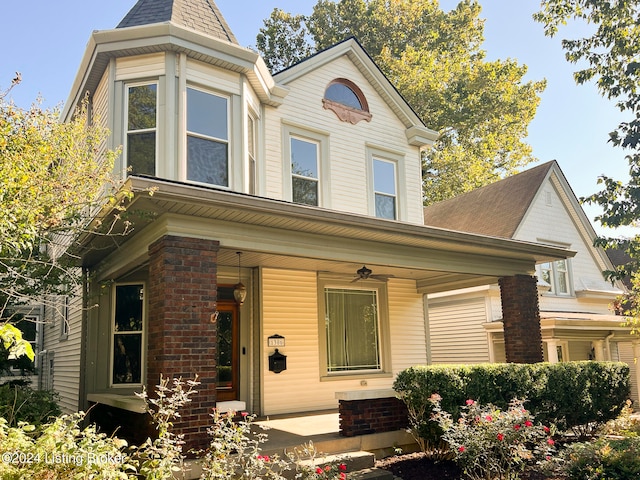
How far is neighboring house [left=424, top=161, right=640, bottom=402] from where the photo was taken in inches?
575

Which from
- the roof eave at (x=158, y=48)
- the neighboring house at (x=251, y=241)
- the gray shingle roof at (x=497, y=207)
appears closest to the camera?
the neighboring house at (x=251, y=241)

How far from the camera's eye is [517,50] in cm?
2489

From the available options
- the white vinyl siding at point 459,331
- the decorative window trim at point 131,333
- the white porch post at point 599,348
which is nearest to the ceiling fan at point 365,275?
the decorative window trim at point 131,333

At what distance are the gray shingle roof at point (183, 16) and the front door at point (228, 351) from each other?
4.95 meters

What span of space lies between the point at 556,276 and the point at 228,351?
11397 mm

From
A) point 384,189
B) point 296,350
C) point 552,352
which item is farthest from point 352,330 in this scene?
point 552,352

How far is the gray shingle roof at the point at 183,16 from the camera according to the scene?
938 centimetres

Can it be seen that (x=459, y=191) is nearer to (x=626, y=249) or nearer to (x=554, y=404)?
(x=626, y=249)

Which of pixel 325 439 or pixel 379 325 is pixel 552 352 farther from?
pixel 325 439

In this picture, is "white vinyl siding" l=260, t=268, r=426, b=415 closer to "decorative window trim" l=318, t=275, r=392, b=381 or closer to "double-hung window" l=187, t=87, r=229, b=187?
"decorative window trim" l=318, t=275, r=392, b=381

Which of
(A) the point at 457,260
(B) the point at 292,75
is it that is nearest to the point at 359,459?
(A) the point at 457,260

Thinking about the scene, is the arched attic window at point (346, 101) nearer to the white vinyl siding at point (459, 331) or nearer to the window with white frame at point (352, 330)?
the window with white frame at point (352, 330)

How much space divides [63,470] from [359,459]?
388 centimetres

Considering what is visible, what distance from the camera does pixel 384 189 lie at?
475 inches
